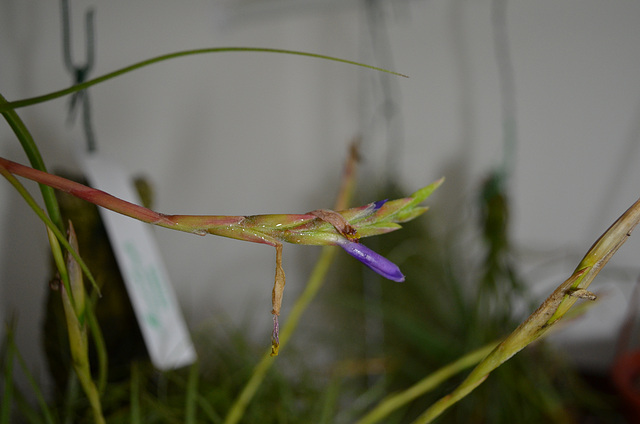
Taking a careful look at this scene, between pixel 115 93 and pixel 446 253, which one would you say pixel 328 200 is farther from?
pixel 115 93

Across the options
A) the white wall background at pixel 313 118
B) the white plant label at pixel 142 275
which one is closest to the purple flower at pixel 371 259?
the white plant label at pixel 142 275

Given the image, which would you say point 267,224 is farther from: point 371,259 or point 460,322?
point 460,322

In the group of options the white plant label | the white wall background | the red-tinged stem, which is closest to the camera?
the red-tinged stem

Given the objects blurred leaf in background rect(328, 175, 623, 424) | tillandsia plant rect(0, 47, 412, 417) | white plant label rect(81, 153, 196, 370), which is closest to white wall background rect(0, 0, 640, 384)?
blurred leaf in background rect(328, 175, 623, 424)

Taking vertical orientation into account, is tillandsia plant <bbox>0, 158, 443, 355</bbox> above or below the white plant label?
above

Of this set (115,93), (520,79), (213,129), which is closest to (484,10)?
(520,79)

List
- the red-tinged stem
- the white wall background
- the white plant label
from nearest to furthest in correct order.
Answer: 1. the red-tinged stem
2. the white plant label
3. the white wall background

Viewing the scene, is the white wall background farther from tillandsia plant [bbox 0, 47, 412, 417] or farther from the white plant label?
tillandsia plant [bbox 0, 47, 412, 417]
